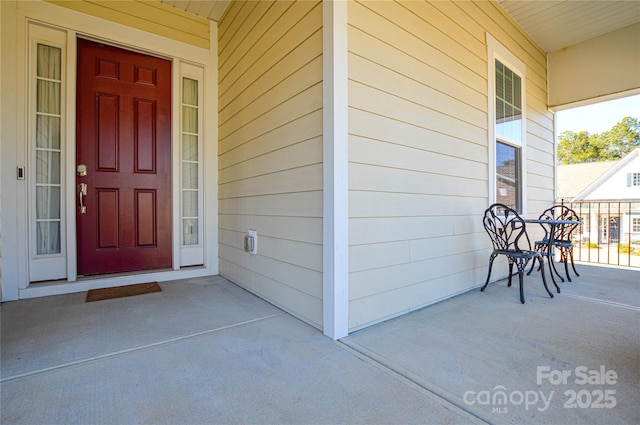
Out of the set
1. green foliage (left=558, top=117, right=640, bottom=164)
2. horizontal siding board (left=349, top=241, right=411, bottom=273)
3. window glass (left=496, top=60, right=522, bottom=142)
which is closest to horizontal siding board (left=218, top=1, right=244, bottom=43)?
horizontal siding board (left=349, top=241, right=411, bottom=273)

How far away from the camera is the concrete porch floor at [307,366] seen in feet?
3.50

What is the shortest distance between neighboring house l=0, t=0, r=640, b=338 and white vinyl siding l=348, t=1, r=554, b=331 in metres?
0.02

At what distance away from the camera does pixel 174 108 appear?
3047 mm

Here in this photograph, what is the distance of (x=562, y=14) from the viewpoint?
3.38 meters

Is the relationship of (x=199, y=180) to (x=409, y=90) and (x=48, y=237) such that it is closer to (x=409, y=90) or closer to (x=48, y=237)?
(x=48, y=237)

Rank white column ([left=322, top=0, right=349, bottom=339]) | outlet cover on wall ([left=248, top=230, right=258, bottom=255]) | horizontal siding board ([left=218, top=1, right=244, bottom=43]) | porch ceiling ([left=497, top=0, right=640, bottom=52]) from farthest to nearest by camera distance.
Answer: porch ceiling ([left=497, top=0, right=640, bottom=52]) → horizontal siding board ([left=218, top=1, right=244, bottom=43]) → outlet cover on wall ([left=248, top=230, right=258, bottom=255]) → white column ([left=322, top=0, right=349, bottom=339])

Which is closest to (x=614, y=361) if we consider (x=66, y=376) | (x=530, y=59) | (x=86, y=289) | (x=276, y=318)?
(x=276, y=318)

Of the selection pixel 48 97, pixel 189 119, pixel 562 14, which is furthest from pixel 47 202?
pixel 562 14

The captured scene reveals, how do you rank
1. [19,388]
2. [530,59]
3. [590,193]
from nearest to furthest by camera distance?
[19,388] < [530,59] < [590,193]

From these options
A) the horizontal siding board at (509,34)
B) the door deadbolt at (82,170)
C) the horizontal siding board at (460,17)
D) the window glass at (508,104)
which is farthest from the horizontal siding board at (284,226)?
the horizontal siding board at (509,34)

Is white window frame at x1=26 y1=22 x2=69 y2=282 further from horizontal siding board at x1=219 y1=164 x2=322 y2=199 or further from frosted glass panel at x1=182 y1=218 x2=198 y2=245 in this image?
horizontal siding board at x1=219 y1=164 x2=322 y2=199

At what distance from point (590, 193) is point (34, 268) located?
59.8 ft

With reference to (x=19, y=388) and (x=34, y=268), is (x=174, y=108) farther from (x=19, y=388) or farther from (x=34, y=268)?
(x=19, y=388)

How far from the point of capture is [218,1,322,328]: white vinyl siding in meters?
1.84
